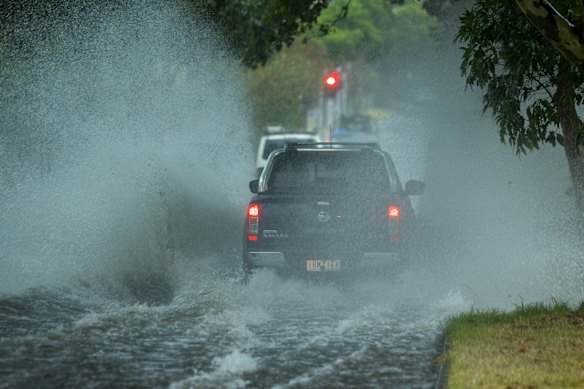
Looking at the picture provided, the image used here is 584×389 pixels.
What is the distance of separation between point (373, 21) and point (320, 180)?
85.7m

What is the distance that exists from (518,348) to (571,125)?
4.02 meters

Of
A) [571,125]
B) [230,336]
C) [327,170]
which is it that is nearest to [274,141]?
[327,170]

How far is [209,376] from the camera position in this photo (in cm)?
938

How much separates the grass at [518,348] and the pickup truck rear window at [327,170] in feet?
10.5

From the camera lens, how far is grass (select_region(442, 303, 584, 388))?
907cm

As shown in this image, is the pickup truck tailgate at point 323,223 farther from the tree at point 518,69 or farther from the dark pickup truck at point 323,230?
the tree at point 518,69

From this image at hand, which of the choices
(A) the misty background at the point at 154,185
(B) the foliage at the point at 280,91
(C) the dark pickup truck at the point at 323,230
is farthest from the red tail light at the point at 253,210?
(B) the foliage at the point at 280,91

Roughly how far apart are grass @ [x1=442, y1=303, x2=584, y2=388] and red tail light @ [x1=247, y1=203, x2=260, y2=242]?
115 inches

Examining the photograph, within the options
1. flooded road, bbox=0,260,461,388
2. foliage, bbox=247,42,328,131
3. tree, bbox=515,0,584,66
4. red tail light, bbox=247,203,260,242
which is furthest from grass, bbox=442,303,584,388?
foliage, bbox=247,42,328,131

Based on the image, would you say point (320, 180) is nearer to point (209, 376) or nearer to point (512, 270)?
point (512, 270)

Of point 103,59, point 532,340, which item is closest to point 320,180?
point 532,340

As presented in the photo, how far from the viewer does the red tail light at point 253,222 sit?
14367 millimetres

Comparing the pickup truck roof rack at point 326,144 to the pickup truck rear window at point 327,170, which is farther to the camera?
the pickup truck roof rack at point 326,144

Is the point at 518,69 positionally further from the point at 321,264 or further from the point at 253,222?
the point at 253,222
